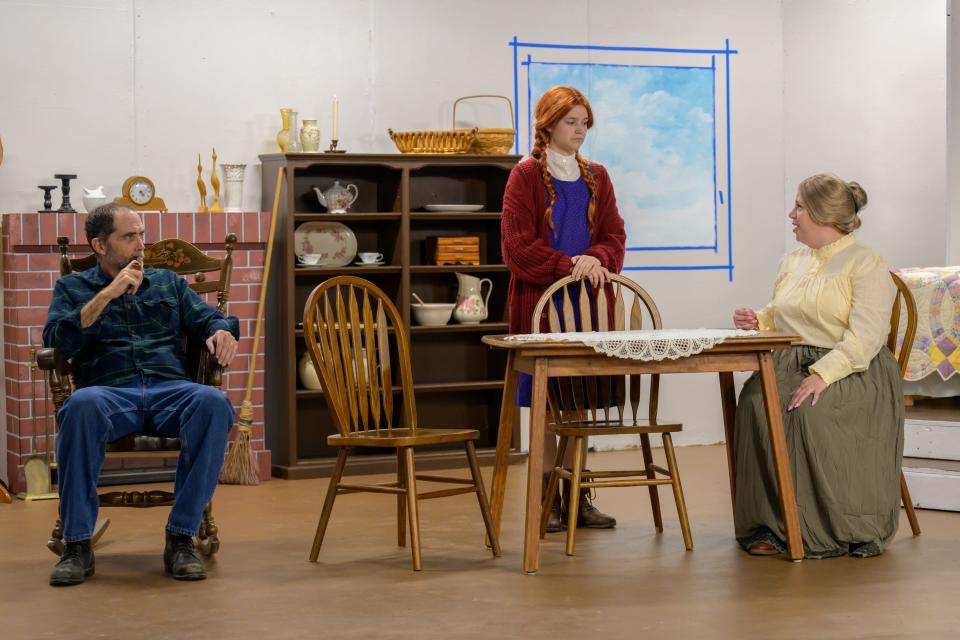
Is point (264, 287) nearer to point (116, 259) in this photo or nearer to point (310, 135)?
point (310, 135)

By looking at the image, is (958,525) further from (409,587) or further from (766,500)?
(409,587)

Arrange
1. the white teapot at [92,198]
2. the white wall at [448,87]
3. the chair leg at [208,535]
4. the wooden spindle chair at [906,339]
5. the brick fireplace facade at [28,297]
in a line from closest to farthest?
1. the chair leg at [208,535]
2. the wooden spindle chair at [906,339]
3. the brick fireplace facade at [28,297]
4. the white teapot at [92,198]
5. the white wall at [448,87]

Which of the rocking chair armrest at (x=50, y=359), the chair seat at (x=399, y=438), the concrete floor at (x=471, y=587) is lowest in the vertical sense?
the concrete floor at (x=471, y=587)

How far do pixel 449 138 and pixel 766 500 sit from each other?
2769 millimetres

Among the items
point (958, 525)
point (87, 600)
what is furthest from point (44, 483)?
point (958, 525)

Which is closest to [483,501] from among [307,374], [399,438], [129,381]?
[399,438]

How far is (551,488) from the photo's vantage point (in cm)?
448

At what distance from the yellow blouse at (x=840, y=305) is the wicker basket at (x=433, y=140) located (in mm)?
2341

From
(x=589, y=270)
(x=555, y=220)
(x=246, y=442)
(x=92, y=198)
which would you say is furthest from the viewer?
(x=246, y=442)

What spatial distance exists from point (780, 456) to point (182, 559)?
182 centimetres

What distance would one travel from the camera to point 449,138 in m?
6.31

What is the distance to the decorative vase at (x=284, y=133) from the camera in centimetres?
614

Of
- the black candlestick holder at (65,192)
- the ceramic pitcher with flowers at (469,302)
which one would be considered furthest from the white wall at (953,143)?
the black candlestick holder at (65,192)

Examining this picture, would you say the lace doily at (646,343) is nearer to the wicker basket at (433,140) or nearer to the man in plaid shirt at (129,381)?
the man in plaid shirt at (129,381)
